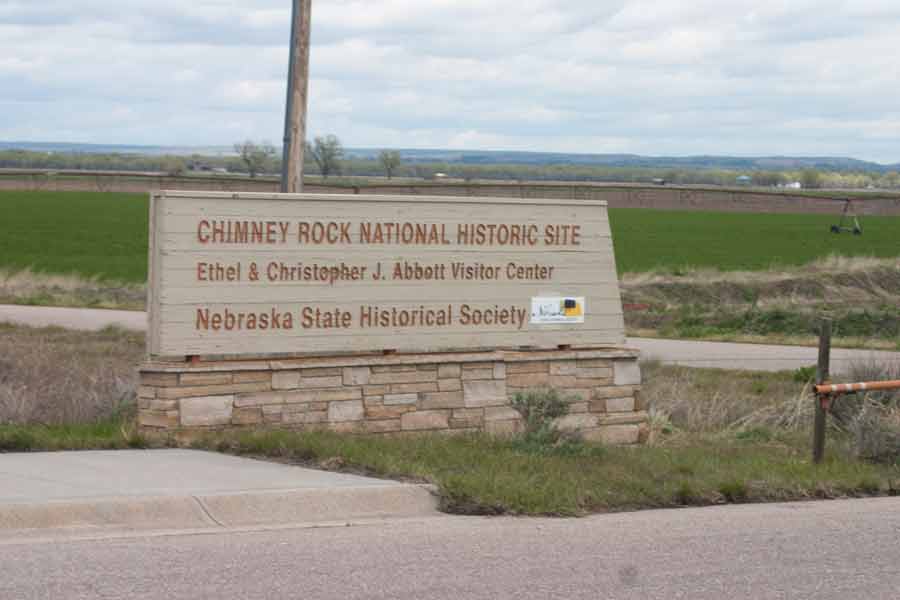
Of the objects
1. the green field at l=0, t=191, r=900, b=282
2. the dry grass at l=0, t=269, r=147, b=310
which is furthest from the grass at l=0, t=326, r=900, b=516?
the green field at l=0, t=191, r=900, b=282

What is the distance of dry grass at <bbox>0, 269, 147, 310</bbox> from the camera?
27.1 m

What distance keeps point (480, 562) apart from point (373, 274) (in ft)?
15.4

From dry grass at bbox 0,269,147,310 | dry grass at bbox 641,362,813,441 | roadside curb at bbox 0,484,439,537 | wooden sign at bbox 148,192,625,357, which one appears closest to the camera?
roadside curb at bbox 0,484,439,537

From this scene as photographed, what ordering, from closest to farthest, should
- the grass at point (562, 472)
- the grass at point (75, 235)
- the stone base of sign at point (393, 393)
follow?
the grass at point (562, 472) → the stone base of sign at point (393, 393) → the grass at point (75, 235)

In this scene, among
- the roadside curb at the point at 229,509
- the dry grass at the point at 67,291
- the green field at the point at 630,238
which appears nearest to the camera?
the roadside curb at the point at 229,509

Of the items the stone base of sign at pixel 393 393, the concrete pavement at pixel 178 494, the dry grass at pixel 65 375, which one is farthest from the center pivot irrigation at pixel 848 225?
the concrete pavement at pixel 178 494

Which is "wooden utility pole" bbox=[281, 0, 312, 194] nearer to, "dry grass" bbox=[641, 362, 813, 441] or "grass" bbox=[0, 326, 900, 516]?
A: "grass" bbox=[0, 326, 900, 516]

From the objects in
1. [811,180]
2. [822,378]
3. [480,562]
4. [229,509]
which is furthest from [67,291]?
[811,180]

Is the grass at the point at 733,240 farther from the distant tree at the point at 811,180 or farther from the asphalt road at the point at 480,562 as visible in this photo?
the distant tree at the point at 811,180

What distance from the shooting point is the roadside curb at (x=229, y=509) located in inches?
291

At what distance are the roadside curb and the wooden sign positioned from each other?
8.76ft

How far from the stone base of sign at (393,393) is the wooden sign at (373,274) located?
18 cm

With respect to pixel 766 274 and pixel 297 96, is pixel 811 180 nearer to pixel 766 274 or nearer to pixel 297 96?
pixel 766 274

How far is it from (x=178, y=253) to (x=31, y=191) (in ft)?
249
